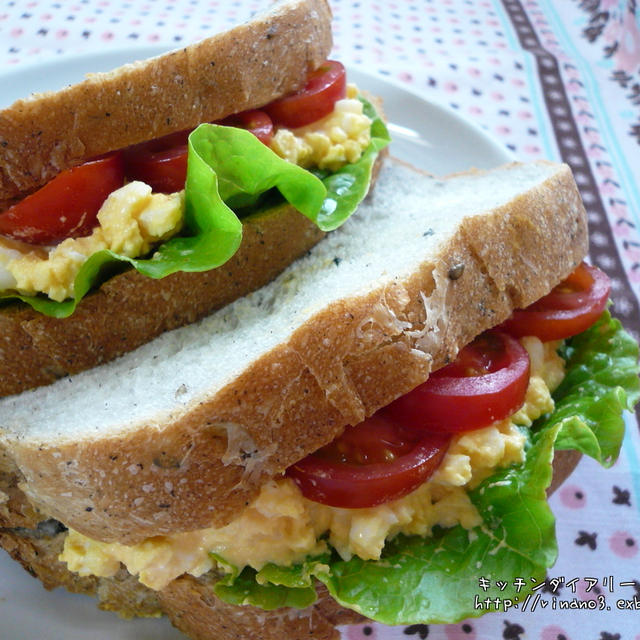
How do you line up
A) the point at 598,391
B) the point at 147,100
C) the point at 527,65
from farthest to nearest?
the point at 527,65, the point at 598,391, the point at 147,100

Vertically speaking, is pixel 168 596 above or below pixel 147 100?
below

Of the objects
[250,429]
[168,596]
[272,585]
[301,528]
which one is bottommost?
[168,596]

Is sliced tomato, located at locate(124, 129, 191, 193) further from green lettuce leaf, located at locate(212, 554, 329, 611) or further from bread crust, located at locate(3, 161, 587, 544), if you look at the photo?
green lettuce leaf, located at locate(212, 554, 329, 611)

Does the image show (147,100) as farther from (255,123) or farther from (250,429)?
(250,429)

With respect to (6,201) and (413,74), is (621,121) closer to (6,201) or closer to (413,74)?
(413,74)

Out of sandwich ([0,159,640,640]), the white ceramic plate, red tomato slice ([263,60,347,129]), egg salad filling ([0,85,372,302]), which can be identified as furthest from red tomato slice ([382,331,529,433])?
the white ceramic plate

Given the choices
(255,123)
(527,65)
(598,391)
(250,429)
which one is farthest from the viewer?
(527,65)

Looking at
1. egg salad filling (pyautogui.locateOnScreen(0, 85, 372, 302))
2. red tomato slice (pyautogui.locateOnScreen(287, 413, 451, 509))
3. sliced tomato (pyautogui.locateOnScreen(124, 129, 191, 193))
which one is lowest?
red tomato slice (pyautogui.locateOnScreen(287, 413, 451, 509))

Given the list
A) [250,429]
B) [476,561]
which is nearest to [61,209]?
[250,429]
